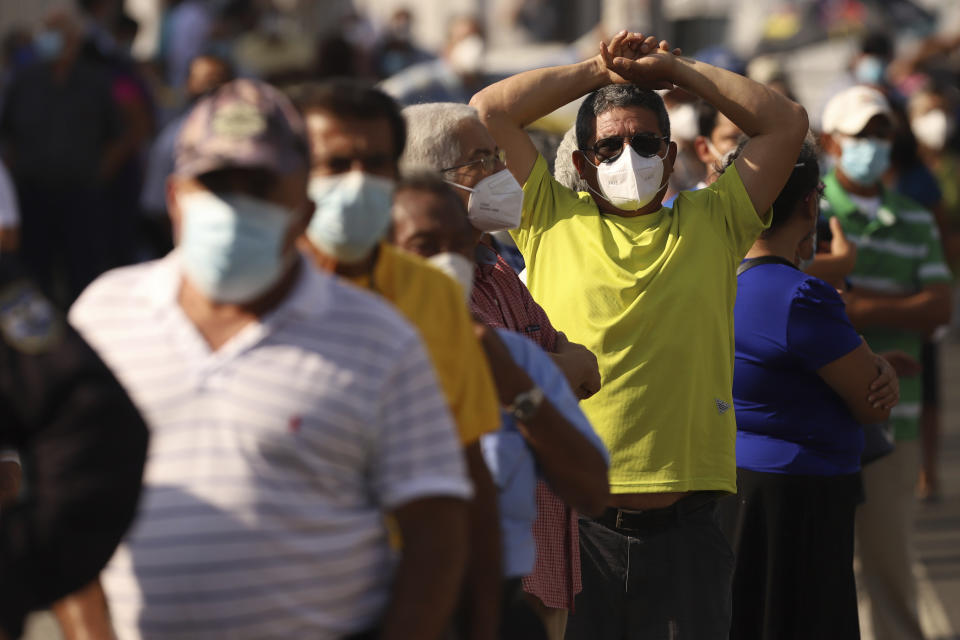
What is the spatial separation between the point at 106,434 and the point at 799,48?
1892 cm

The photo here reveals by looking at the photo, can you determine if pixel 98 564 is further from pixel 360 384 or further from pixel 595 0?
pixel 595 0

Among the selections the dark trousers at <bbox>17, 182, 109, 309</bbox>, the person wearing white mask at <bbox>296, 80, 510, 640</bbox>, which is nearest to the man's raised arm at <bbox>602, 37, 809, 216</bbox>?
the person wearing white mask at <bbox>296, 80, 510, 640</bbox>

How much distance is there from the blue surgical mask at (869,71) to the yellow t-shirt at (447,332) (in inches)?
335

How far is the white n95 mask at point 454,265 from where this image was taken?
2.97 meters

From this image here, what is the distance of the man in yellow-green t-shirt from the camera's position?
4.04 m

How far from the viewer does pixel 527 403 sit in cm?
291

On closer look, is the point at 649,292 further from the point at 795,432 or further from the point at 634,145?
the point at 795,432

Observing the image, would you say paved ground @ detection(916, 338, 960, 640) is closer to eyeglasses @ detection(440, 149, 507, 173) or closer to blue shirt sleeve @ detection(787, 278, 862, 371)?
blue shirt sleeve @ detection(787, 278, 862, 371)

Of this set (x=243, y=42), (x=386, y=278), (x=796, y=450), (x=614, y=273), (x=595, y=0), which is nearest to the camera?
(x=386, y=278)

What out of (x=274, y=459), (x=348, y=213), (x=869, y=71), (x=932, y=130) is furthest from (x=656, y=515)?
(x=932, y=130)

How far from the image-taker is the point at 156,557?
244 centimetres

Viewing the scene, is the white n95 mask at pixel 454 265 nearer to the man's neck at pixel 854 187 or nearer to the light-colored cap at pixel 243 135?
the light-colored cap at pixel 243 135

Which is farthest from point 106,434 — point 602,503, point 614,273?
point 614,273

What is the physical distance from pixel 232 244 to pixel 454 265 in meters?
0.71
